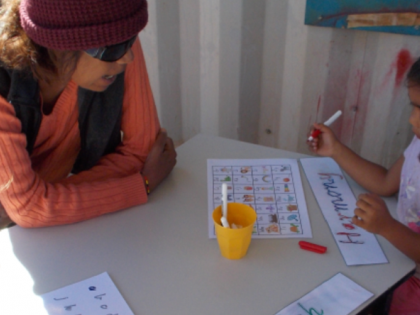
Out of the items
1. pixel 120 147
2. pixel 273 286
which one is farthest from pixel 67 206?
pixel 273 286

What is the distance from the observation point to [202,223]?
39.6 inches

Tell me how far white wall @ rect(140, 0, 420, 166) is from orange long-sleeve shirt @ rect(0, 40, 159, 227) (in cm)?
92

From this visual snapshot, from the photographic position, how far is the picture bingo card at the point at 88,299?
29.9 inches

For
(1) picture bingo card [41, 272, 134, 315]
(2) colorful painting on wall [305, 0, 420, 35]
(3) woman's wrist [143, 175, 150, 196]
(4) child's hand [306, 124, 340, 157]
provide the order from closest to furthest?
(1) picture bingo card [41, 272, 134, 315], (3) woman's wrist [143, 175, 150, 196], (4) child's hand [306, 124, 340, 157], (2) colorful painting on wall [305, 0, 420, 35]

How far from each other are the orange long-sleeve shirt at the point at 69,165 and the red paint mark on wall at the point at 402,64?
1.05 m

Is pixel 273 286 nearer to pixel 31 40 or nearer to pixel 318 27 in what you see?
pixel 31 40

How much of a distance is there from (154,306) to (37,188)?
0.42 metres

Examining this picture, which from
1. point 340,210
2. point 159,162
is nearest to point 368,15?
point 340,210

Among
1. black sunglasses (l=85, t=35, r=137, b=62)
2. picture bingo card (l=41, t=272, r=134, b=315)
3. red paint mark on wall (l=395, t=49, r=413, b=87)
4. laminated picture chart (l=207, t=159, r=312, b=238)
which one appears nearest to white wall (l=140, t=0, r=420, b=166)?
red paint mark on wall (l=395, t=49, r=413, b=87)

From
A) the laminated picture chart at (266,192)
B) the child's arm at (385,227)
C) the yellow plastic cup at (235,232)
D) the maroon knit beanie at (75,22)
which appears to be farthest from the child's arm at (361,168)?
the maroon knit beanie at (75,22)

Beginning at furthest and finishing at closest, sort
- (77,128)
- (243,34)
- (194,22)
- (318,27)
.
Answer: (194,22), (243,34), (318,27), (77,128)

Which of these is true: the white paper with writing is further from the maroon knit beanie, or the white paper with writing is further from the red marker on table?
the maroon knit beanie

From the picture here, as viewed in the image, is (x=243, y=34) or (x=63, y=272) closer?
(x=63, y=272)

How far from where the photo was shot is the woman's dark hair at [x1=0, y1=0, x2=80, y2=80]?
92cm
